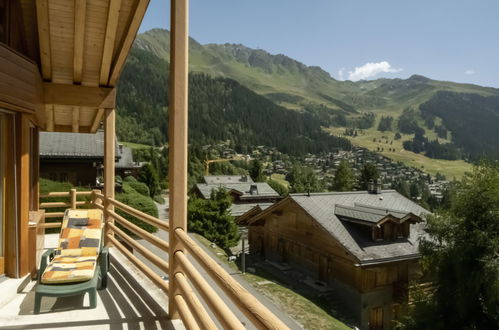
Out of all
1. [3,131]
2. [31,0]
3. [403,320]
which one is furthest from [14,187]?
[403,320]

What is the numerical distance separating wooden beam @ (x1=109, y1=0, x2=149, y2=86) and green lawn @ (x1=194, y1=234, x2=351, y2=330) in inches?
426

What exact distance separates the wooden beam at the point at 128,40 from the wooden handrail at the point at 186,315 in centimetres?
318

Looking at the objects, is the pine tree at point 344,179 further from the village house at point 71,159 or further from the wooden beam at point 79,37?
the wooden beam at point 79,37

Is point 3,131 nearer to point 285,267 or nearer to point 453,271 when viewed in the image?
point 453,271

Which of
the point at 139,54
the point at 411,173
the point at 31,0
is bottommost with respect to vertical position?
the point at 411,173

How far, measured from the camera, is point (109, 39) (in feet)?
16.2

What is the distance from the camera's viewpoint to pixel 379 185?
2570cm

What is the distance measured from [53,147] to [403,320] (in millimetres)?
20197

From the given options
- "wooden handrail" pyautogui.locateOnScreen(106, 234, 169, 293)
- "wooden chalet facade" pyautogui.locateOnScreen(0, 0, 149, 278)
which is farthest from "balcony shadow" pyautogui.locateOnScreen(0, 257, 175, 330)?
"wooden chalet facade" pyautogui.locateOnScreen(0, 0, 149, 278)

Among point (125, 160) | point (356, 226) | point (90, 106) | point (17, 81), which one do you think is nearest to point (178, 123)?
point (17, 81)

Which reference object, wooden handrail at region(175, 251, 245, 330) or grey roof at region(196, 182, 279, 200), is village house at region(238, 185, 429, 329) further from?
wooden handrail at region(175, 251, 245, 330)

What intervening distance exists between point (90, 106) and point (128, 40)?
2445 mm

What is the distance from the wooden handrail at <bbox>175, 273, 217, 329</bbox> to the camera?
86.6 inches

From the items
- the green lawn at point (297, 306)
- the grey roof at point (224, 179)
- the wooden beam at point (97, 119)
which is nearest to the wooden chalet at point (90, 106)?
the wooden beam at point (97, 119)
